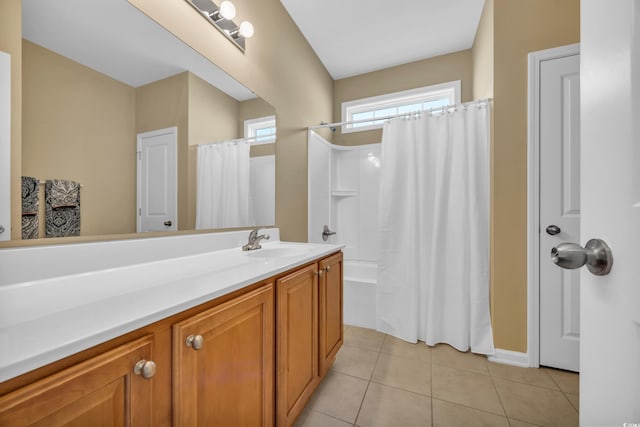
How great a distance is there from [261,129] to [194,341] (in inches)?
54.9

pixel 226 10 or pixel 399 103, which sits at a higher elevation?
pixel 399 103

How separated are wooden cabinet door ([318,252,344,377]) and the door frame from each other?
4.11 feet

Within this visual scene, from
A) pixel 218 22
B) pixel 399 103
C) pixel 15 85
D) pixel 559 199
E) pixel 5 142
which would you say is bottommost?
pixel 559 199

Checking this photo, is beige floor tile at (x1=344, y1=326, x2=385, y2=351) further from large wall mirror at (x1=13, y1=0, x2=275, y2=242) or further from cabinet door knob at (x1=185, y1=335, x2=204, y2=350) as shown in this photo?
cabinet door knob at (x1=185, y1=335, x2=204, y2=350)

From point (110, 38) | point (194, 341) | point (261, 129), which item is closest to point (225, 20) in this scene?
point (261, 129)

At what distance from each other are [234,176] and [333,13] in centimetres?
167

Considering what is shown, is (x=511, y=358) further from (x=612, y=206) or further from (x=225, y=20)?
(x=225, y=20)

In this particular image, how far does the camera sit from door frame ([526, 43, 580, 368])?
168cm

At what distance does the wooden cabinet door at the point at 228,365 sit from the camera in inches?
24.9

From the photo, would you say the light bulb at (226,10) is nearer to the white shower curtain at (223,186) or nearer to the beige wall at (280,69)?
the beige wall at (280,69)

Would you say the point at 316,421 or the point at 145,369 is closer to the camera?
the point at 145,369

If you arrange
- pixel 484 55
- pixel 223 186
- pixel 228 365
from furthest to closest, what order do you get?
pixel 484 55
pixel 223 186
pixel 228 365

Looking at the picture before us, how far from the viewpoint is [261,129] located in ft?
5.66

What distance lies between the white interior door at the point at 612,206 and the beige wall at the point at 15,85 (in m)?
1.27
